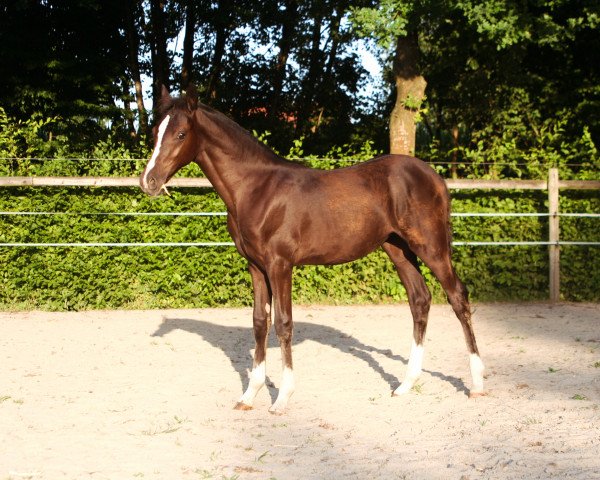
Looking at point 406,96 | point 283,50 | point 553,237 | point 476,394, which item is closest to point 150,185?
point 476,394

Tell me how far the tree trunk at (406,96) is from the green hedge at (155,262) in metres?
3.43

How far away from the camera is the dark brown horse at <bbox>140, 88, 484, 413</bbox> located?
5055 millimetres

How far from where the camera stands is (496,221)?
34.7 ft

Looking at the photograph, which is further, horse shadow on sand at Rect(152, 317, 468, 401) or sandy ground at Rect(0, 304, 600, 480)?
horse shadow on sand at Rect(152, 317, 468, 401)

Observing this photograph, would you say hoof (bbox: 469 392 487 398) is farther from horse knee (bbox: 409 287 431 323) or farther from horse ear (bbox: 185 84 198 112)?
horse ear (bbox: 185 84 198 112)

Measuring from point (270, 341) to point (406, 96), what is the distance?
7.36 m

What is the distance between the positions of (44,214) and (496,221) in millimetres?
6140

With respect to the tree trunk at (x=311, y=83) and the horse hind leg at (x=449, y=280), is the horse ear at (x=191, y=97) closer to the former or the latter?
the horse hind leg at (x=449, y=280)

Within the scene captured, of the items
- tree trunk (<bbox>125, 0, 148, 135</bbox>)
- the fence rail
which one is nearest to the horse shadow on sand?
the fence rail

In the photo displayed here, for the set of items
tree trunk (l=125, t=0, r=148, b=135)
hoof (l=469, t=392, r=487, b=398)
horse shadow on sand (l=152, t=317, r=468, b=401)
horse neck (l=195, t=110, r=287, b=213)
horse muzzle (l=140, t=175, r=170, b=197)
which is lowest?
horse shadow on sand (l=152, t=317, r=468, b=401)

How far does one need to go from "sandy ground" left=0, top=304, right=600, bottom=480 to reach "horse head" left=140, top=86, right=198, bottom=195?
5.06 ft

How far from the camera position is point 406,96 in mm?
13703

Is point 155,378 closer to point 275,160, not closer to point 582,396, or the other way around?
point 275,160

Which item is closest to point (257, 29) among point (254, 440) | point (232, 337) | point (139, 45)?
point (139, 45)
